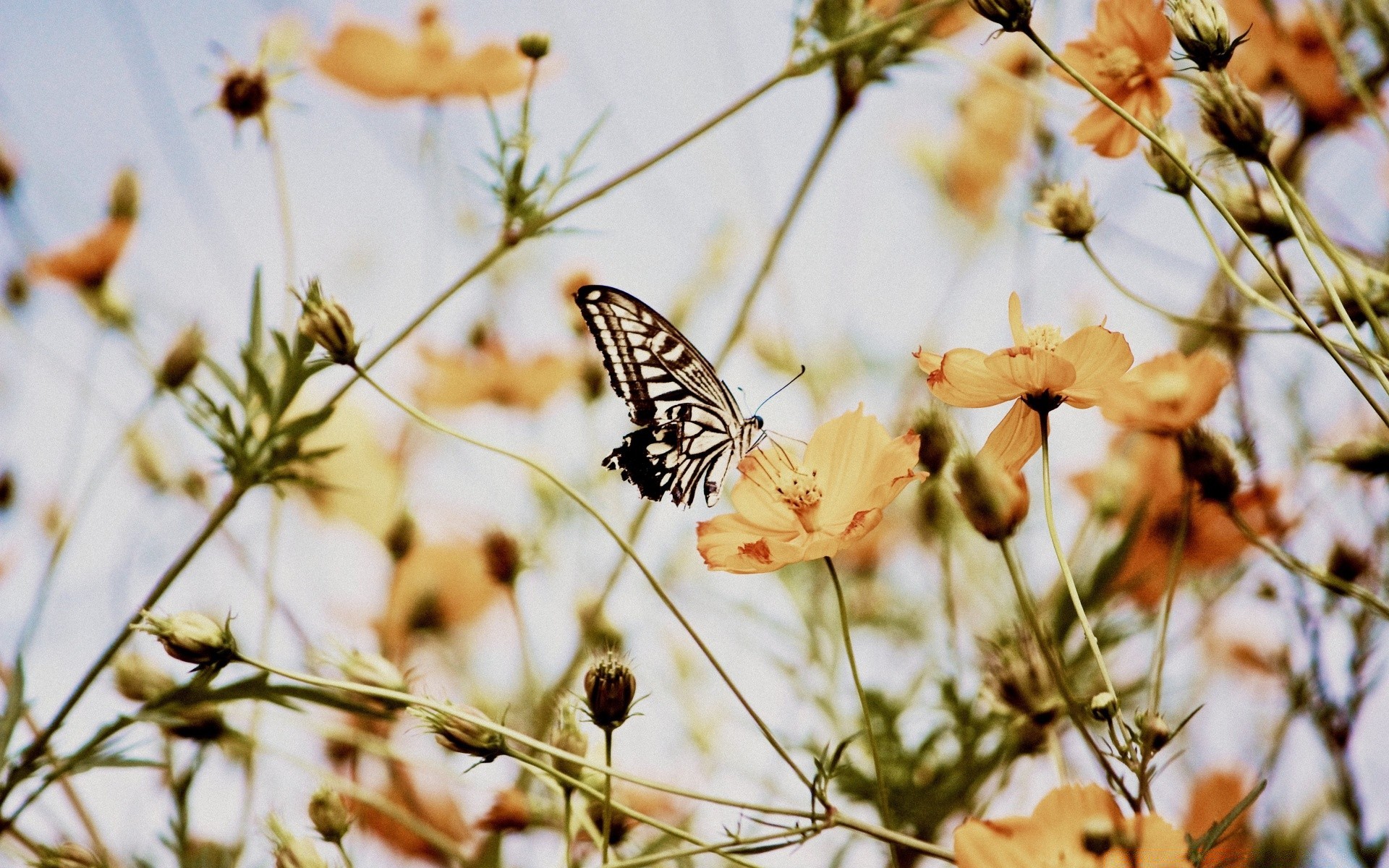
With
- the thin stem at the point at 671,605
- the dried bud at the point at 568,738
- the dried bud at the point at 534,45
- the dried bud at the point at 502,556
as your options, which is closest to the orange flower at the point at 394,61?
the dried bud at the point at 534,45

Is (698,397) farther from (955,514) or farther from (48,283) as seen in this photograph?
(48,283)

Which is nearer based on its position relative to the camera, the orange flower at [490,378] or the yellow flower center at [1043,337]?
the yellow flower center at [1043,337]

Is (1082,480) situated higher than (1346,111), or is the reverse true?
(1346,111)

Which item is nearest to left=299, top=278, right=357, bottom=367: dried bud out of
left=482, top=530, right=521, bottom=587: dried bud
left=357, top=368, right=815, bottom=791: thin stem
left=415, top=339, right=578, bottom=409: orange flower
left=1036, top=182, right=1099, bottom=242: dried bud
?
left=357, top=368, right=815, bottom=791: thin stem

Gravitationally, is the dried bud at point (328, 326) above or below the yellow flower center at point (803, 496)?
above

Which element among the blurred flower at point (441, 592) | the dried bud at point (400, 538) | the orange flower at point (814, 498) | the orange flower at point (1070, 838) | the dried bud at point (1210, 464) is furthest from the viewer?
the blurred flower at point (441, 592)

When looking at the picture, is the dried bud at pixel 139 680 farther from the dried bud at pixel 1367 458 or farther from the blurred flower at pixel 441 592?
the dried bud at pixel 1367 458

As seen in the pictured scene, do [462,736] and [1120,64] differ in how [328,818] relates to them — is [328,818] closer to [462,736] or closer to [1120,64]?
Result: [462,736]

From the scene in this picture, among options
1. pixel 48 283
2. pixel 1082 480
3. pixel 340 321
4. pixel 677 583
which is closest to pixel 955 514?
pixel 1082 480
